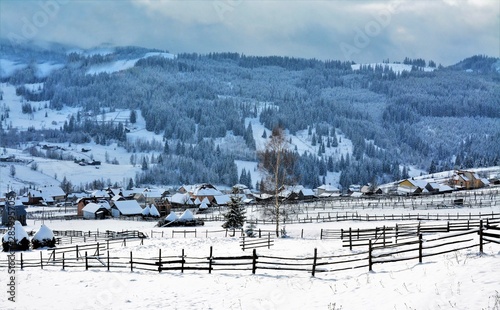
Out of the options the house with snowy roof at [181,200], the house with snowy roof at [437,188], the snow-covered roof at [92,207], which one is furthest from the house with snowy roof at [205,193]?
the house with snowy roof at [437,188]

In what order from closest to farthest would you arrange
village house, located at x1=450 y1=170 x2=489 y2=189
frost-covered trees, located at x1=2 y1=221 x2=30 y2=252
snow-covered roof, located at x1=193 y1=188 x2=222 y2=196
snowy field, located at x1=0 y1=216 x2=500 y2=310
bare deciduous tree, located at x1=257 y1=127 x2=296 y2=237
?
1. snowy field, located at x1=0 y1=216 x2=500 y2=310
2. bare deciduous tree, located at x1=257 y1=127 x2=296 y2=237
3. frost-covered trees, located at x1=2 y1=221 x2=30 y2=252
4. snow-covered roof, located at x1=193 y1=188 x2=222 y2=196
5. village house, located at x1=450 y1=170 x2=489 y2=189

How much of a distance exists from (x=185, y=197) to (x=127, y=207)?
26607 millimetres

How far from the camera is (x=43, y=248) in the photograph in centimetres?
4656

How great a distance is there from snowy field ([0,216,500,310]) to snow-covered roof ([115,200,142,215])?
61.4 metres

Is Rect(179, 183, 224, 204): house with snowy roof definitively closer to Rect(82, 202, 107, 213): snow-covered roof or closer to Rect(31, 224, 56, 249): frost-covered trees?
Rect(82, 202, 107, 213): snow-covered roof

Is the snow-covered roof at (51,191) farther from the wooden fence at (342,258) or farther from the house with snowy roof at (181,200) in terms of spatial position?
the wooden fence at (342,258)

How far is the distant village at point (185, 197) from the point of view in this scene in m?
89.4

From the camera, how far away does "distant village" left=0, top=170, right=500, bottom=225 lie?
89375 mm

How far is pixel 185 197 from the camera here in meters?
116

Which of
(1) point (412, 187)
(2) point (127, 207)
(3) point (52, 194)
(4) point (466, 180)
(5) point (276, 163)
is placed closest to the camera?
(5) point (276, 163)

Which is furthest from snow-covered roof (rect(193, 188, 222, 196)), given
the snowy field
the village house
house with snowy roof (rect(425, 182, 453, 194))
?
the snowy field

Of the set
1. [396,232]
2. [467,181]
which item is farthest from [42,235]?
[467,181]

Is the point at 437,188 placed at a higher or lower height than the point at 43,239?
lower

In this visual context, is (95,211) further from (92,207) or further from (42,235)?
(42,235)
